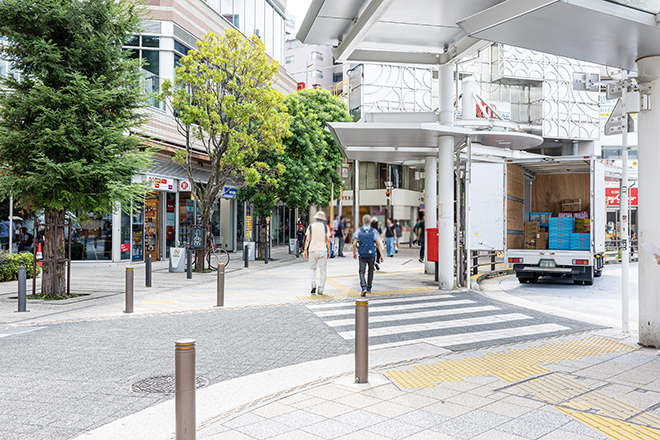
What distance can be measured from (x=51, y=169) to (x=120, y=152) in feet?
4.93

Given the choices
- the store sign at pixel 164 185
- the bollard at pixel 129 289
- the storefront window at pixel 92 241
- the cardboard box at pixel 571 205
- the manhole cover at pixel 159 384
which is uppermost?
the store sign at pixel 164 185

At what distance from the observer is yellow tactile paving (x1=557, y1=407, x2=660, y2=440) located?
421cm

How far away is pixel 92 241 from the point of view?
20328 mm

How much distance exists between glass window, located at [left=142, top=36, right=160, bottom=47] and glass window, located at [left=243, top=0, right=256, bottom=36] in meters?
7.53

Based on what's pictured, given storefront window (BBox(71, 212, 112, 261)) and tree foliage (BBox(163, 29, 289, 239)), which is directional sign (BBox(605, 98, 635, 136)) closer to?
tree foliage (BBox(163, 29, 289, 239))

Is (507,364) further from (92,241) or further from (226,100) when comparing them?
(92,241)

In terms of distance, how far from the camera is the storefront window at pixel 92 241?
2022cm

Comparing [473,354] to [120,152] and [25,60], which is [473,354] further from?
[25,60]

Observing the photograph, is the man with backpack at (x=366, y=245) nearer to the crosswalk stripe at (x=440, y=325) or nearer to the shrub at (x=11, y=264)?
the crosswalk stripe at (x=440, y=325)

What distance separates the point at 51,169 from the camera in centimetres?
→ 1103

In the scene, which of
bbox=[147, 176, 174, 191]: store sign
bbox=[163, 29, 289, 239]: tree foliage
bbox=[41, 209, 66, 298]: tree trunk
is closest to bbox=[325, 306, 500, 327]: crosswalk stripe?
bbox=[41, 209, 66, 298]: tree trunk

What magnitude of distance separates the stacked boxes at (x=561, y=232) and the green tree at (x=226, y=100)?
30.6 feet

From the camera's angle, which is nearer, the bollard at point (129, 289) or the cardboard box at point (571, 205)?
the bollard at point (129, 289)

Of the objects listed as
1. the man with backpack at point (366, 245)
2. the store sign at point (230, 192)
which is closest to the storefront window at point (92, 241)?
the store sign at point (230, 192)
